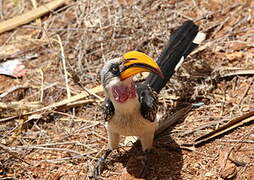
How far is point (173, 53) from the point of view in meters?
4.28

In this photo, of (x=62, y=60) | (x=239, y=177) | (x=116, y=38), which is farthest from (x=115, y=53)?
(x=239, y=177)

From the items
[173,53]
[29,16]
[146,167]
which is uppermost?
[29,16]

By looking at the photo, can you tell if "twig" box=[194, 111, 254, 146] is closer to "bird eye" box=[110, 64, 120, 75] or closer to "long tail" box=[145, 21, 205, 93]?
"long tail" box=[145, 21, 205, 93]

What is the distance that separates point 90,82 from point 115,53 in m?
0.46

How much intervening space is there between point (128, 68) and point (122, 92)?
196 millimetres

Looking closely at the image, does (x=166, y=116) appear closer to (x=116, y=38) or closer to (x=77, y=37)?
(x=116, y=38)

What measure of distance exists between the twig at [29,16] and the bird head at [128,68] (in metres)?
2.76

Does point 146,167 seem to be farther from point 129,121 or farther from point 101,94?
point 101,94

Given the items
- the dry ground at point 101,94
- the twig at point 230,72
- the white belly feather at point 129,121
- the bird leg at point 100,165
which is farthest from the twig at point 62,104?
the twig at point 230,72

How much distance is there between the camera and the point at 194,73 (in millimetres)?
4723

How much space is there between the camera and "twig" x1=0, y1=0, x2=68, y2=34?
576 centimetres

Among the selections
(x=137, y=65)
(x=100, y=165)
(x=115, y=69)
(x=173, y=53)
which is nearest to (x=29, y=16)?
(x=173, y=53)

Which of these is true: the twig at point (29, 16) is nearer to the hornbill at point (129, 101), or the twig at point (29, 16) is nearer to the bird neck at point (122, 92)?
the hornbill at point (129, 101)

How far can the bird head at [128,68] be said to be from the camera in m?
3.19
